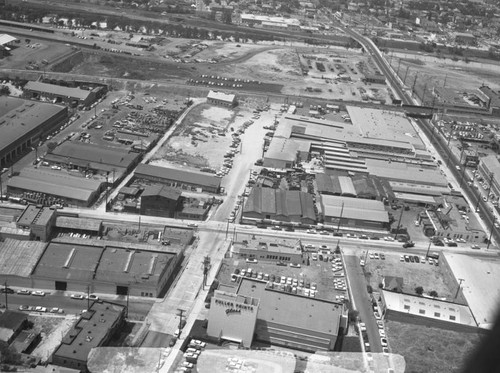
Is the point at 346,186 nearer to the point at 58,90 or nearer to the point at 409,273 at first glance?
the point at 409,273

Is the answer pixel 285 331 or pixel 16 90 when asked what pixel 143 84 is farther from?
pixel 285 331

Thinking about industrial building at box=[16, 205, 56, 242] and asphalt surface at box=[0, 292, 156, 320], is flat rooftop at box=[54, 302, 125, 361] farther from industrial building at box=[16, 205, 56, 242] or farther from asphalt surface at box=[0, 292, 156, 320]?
industrial building at box=[16, 205, 56, 242]

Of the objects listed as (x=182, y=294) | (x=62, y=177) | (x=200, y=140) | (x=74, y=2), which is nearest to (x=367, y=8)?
(x=74, y=2)

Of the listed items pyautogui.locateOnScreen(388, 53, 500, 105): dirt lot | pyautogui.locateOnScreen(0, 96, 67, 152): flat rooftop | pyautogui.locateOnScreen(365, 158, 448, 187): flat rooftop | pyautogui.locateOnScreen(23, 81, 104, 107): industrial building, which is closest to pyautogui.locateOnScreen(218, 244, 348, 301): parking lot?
pyautogui.locateOnScreen(365, 158, 448, 187): flat rooftop

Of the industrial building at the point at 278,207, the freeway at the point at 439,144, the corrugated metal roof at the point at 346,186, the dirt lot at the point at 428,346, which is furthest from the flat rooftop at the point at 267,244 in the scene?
the freeway at the point at 439,144

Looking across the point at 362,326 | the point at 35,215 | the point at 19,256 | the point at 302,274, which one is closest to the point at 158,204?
the point at 35,215

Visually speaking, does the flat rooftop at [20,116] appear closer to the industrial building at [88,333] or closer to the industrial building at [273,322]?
the industrial building at [88,333]
